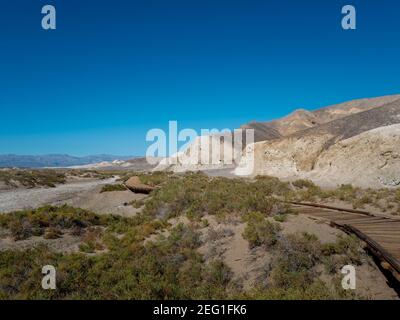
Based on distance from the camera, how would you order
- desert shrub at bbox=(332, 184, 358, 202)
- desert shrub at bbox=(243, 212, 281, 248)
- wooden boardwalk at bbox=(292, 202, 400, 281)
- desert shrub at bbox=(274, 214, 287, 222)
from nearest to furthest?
wooden boardwalk at bbox=(292, 202, 400, 281) < desert shrub at bbox=(243, 212, 281, 248) < desert shrub at bbox=(274, 214, 287, 222) < desert shrub at bbox=(332, 184, 358, 202)

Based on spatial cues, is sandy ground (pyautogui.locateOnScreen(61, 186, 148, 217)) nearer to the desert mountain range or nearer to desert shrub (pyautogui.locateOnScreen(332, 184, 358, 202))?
desert shrub (pyautogui.locateOnScreen(332, 184, 358, 202))

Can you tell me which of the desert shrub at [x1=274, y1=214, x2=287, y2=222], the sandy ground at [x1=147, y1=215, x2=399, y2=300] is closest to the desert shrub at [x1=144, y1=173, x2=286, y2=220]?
the sandy ground at [x1=147, y1=215, x2=399, y2=300]

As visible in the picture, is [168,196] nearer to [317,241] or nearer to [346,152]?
[317,241]

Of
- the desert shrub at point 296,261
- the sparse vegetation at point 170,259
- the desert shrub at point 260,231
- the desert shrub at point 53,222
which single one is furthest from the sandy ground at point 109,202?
the desert shrub at point 296,261

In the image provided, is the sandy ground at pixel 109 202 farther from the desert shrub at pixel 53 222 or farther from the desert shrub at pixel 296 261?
the desert shrub at pixel 296 261

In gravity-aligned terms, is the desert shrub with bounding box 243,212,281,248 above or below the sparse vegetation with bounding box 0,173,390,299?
above
